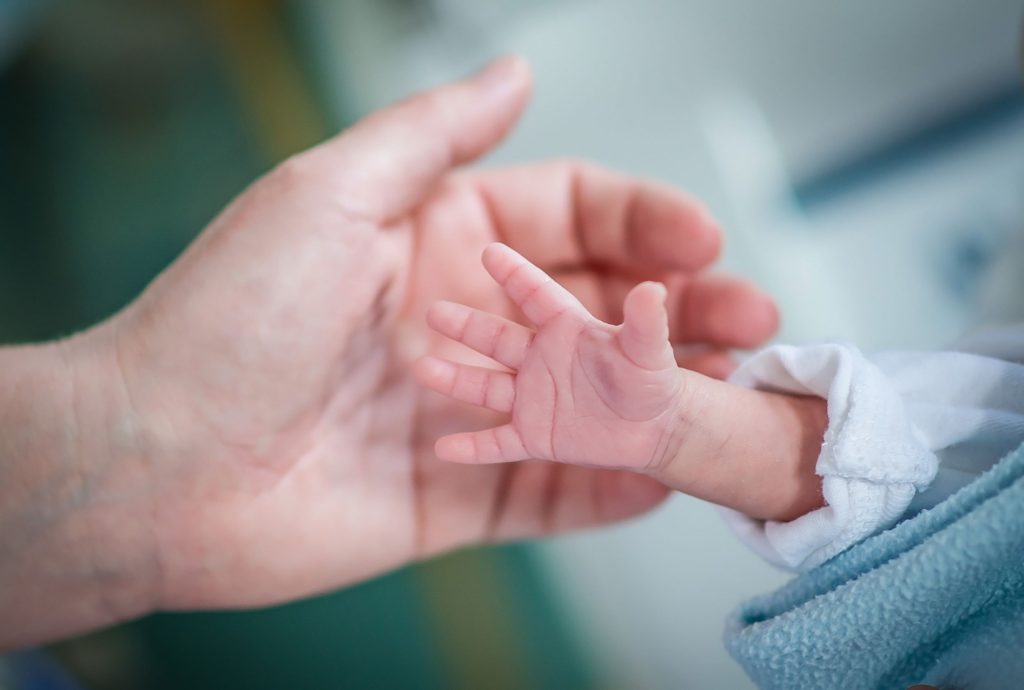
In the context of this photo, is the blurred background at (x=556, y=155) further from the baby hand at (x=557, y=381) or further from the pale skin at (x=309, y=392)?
the baby hand at (x=557, y=381)

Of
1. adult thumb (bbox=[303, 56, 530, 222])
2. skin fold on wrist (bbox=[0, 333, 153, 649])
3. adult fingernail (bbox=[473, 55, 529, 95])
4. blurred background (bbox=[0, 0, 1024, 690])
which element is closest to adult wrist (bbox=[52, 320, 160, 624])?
skin fold on wrist (bbox=[0, 333, 153, 649])

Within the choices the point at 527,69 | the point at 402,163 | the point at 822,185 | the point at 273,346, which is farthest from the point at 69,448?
the point at 822,185

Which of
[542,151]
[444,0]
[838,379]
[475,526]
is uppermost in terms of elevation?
[444,0]

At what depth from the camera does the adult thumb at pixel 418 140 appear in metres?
0.54

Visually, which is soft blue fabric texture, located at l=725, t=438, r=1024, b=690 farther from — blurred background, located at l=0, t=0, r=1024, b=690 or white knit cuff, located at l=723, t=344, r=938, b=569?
blurred background, located at l=0, t=0, r=1024, b=690

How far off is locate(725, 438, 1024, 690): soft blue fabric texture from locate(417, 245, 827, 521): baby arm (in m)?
0.05

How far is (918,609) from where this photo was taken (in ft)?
1.31

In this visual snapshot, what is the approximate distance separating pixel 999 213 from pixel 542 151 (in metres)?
0.69

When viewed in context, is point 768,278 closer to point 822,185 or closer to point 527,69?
point 822,185

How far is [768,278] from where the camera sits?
1.08m

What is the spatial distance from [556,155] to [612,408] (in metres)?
0.91

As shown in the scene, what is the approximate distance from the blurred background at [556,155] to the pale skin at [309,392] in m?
0.48

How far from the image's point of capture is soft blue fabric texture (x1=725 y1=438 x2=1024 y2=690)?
384 millimetres

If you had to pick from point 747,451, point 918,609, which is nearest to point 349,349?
point 747,451
